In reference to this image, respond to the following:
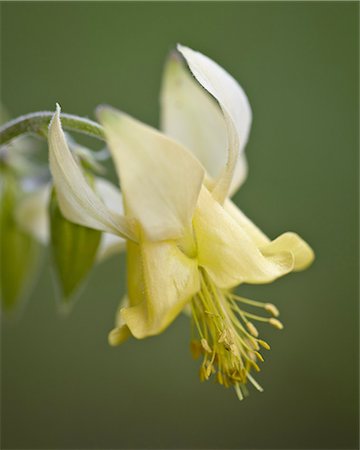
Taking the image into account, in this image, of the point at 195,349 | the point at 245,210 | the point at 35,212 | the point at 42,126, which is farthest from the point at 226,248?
the point at 245,210

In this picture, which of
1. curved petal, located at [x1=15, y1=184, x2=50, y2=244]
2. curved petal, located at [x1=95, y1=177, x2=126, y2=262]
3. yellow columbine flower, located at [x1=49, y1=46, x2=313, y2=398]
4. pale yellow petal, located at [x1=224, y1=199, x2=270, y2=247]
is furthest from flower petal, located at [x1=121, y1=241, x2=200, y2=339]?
curved petal, located at [x1=15, y1=184, x2=50, y2=244]

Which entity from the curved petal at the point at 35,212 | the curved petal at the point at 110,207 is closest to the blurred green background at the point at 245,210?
the curved petal at the point at 35,212

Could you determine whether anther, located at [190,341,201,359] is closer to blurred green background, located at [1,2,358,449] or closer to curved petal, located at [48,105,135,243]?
curved petal, located at [48,105,135,243]

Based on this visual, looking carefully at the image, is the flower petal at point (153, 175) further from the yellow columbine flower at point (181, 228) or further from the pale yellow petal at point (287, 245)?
the pale yellow petal at point (287, 245)

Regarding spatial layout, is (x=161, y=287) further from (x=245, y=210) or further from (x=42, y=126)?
(x=245, y=210)

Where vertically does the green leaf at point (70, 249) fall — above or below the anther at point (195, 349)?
above

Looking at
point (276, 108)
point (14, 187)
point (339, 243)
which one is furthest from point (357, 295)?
point (14, 187)
